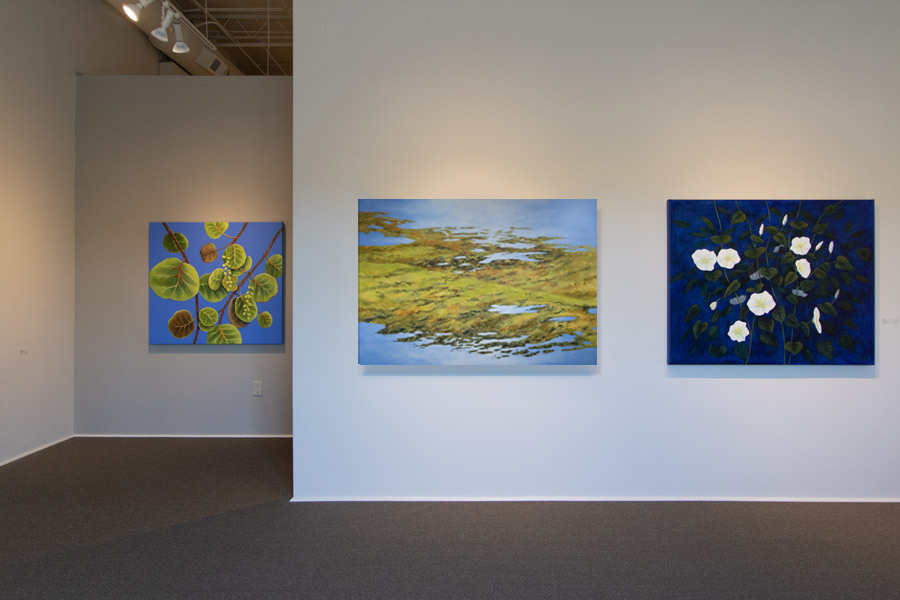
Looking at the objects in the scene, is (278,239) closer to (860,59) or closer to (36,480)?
(36,480)

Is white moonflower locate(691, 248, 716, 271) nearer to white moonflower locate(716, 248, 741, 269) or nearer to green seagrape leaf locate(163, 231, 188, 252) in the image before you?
white moonflower locate(716, 248, 741, 269)

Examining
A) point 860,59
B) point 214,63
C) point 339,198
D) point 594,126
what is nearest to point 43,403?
point 339,198

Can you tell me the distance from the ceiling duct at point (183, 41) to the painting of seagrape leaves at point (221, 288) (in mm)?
1660

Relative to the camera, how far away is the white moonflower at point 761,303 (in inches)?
132

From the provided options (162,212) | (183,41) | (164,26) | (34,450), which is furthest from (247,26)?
(34,450)

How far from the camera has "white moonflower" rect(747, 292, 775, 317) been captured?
11.0ft

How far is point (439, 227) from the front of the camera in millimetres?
3357

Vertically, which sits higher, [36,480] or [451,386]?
[451,386]

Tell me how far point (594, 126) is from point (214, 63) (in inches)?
193

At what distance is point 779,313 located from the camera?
11.0 feet

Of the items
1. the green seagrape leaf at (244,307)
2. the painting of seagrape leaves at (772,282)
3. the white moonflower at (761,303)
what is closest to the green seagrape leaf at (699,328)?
the painting of seagrape leaves at (772,282)

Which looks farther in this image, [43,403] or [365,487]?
[43,403]

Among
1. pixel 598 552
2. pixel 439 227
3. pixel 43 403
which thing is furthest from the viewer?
pixel 43 403

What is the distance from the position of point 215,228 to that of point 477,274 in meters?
2.88
